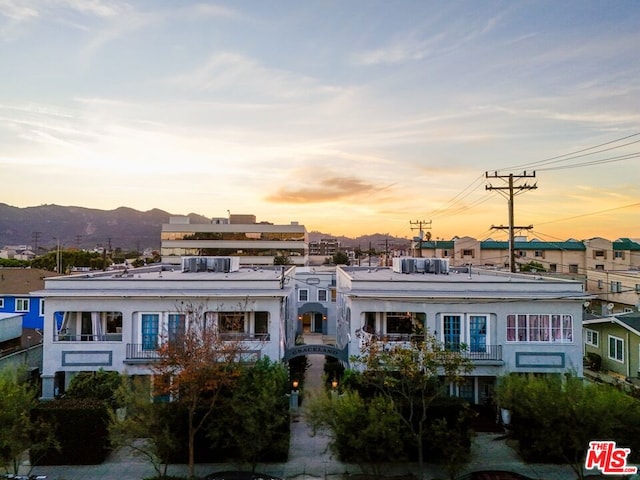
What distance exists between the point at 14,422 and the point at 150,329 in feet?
23.2

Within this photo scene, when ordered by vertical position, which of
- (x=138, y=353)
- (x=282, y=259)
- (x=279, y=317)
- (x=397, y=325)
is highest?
(x=282, y=259)

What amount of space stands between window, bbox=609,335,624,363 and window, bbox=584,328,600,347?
4.35ft

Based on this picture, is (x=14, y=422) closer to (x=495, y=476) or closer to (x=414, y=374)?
(x=414, y=374)

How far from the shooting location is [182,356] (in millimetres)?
16344

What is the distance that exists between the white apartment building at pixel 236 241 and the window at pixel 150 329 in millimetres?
80019

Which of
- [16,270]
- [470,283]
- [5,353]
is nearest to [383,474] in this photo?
[470,283]

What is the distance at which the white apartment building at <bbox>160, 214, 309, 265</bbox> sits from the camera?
336 ft

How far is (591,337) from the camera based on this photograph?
3066 cm

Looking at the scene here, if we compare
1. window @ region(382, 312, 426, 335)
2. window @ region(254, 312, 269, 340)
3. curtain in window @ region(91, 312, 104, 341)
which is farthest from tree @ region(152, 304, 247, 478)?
window @ region(382, 312, 426, 335)

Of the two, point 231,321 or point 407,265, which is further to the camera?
point 407,265

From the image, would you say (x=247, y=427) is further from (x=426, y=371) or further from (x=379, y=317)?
(x=379, y=317)

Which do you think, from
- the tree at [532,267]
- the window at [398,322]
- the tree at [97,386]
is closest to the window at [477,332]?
the window at [398,322]

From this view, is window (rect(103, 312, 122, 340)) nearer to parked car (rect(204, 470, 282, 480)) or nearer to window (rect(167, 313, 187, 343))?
→ window (rect(167, 313, 187, 343))

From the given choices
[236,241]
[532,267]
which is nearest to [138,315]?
[532,267]
